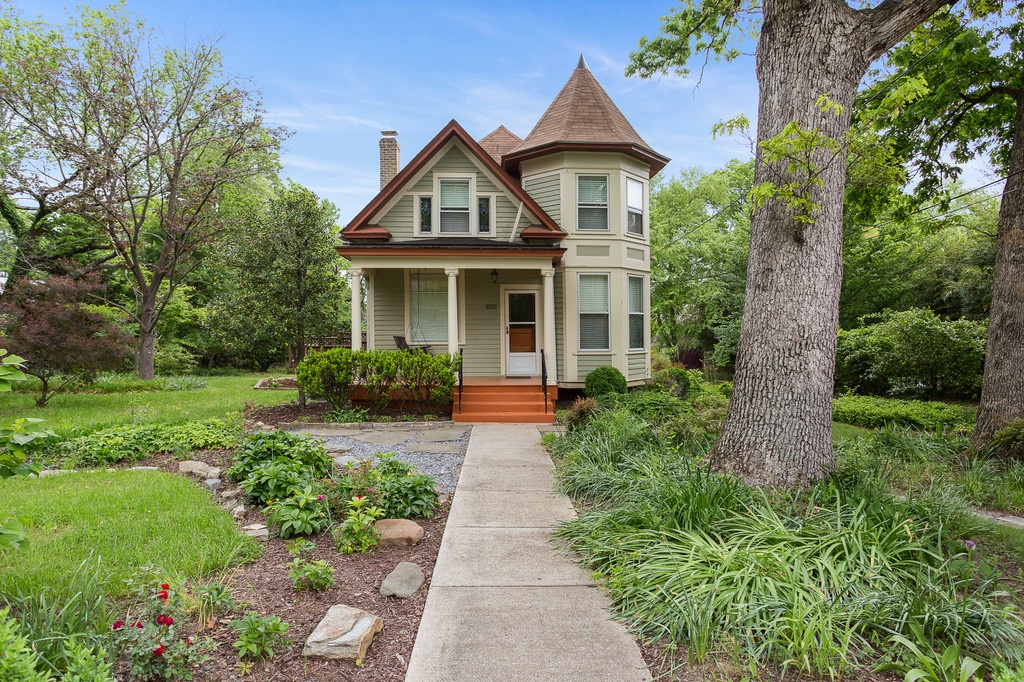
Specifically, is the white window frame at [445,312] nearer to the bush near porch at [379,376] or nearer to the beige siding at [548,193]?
the bush near porch at [379,376]

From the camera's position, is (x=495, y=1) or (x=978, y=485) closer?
(x=978, y=485)

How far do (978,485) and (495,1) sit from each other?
1060 cm

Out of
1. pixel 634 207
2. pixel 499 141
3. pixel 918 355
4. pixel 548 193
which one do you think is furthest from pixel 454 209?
pixel 918 355

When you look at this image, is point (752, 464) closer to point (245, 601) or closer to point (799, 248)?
point (799, 248)

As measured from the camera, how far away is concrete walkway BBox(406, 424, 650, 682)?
262cm

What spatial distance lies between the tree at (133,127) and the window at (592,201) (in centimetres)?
987

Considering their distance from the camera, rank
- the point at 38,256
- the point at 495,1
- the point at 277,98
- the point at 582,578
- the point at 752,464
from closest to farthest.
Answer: the point at 582,578
the point at 752,464
the point at 495,1
the point at 277,98
the point at 38,256

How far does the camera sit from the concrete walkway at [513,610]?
2.62 meters

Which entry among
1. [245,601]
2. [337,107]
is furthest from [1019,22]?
[337,107]

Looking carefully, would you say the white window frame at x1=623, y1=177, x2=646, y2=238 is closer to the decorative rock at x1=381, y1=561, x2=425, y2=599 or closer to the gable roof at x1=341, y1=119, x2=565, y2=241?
the gable roof at x1=341, y1=119, x2=565, y2=241

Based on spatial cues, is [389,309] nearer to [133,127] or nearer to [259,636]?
[133,127]

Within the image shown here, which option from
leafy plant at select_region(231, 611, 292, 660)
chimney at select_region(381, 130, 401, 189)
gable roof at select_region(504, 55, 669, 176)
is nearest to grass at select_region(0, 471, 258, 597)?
leafy plant at select_region(231, 611, 292, 660)

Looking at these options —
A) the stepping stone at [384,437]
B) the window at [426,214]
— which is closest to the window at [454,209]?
the window at [426,214]

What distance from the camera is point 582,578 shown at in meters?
3.62
